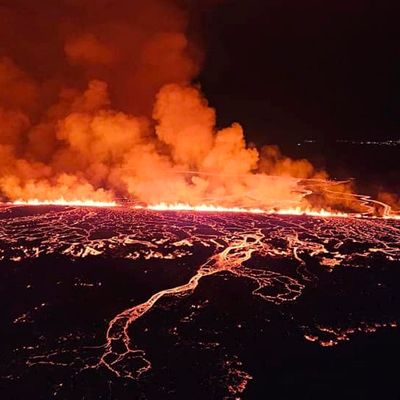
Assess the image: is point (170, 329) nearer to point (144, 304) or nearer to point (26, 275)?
point (144, 304)

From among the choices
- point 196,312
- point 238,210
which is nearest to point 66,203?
point 238,210

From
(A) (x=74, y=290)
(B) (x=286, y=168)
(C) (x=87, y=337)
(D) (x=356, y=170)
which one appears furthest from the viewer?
(D) (x=356, y=170)

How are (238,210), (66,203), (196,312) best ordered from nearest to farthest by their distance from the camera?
(196,312)
(238,210)
(66,203)

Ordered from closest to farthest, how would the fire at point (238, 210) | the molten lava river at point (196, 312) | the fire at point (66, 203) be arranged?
the molten lava river at point (196, 312)
the fire at point (238, 210)
the fire at point (66, 203)

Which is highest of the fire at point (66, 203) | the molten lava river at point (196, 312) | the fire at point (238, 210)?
the fire at point (238, 210)

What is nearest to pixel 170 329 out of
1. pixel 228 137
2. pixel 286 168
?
pixel 228 137

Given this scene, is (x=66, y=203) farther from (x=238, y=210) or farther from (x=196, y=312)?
(x=196, y=312)

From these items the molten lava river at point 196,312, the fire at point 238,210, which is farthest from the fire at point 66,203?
the molten lava river at point 196,312

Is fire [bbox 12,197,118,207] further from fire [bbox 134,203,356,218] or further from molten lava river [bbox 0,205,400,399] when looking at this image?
molten lava river [bbox 0,205,400,399]

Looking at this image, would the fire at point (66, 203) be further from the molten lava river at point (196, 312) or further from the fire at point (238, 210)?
the molten lava river at point (196, 312)
